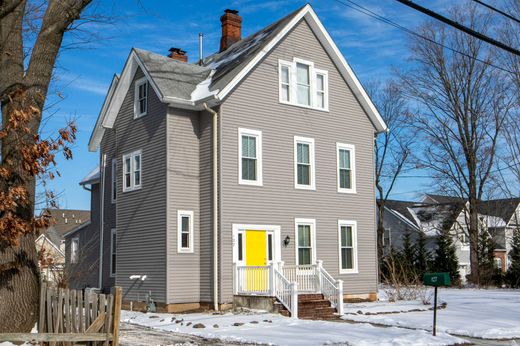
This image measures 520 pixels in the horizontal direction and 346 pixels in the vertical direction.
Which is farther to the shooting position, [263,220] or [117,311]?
[263,220]

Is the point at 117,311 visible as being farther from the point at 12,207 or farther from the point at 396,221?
the point at 396,221

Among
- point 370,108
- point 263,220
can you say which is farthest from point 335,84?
point 263,220

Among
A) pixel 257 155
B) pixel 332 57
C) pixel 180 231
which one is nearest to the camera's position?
pixel 180 231

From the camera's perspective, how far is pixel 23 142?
9.73m

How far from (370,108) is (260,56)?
544 centimetres

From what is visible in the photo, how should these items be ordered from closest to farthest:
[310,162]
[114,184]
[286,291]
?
[286,291], [310,162], [114,184]

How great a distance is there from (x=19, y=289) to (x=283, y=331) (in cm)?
585

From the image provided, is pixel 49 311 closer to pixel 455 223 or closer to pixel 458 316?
pixel 458 316

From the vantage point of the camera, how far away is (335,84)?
2339 cm

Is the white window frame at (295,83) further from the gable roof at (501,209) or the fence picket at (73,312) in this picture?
the gable roof at (501,209)

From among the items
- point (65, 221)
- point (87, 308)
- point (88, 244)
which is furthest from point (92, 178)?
point (65, 221)

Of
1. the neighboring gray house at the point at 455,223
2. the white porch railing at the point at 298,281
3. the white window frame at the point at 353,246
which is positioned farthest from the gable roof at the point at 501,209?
the white porch railing at the point at 298,281

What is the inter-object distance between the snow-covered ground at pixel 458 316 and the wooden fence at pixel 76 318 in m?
8.37

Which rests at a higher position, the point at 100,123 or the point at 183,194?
the point at 100,123
